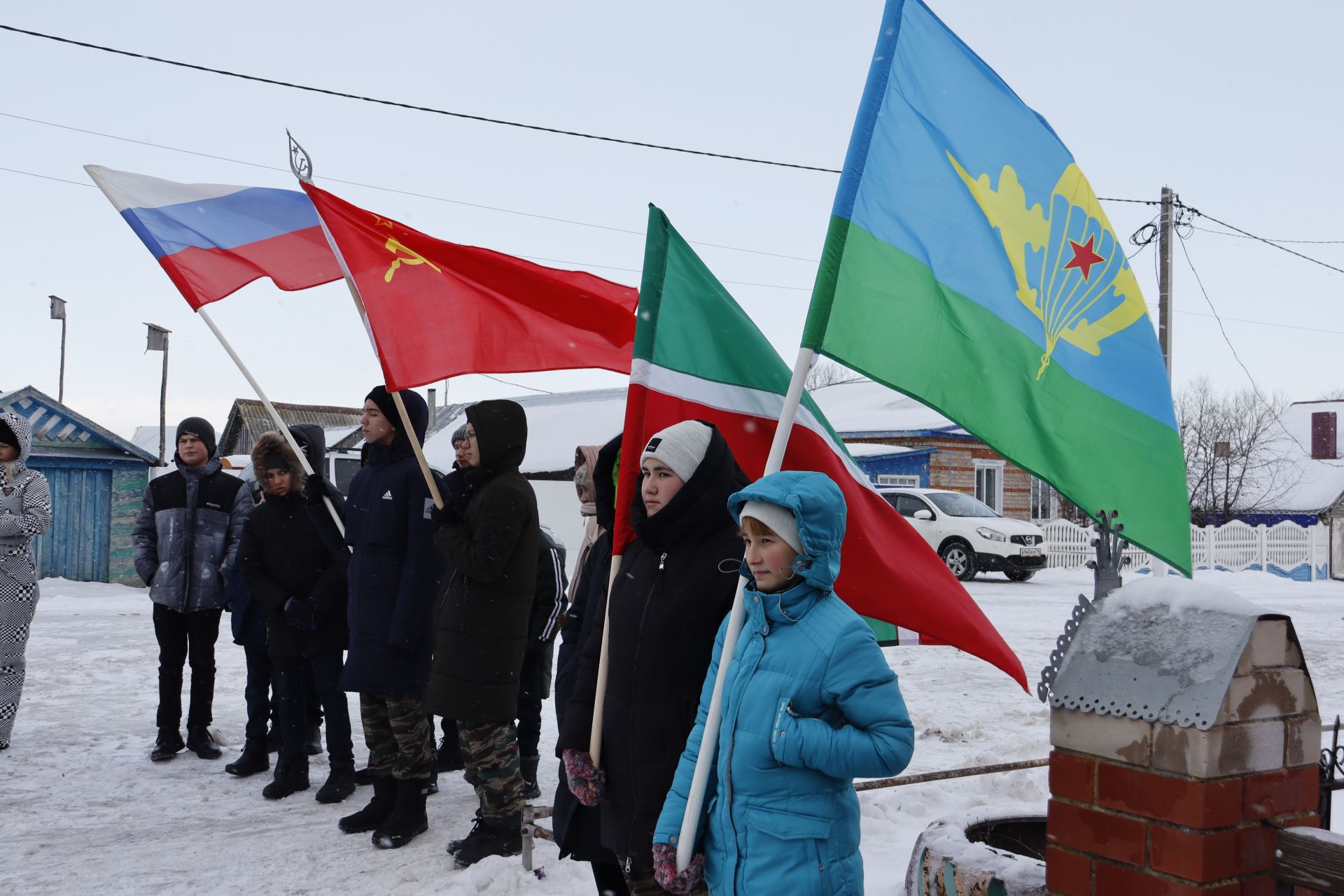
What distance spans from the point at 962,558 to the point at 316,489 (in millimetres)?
15708

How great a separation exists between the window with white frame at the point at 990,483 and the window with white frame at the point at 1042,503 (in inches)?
146

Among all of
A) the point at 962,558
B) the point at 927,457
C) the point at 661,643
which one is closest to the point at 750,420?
Answer: the point at 661,643

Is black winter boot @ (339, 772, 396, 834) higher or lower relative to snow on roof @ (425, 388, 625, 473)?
lower

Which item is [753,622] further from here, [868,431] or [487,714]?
[868,431]

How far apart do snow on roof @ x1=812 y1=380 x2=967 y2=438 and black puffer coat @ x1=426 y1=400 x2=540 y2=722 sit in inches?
878

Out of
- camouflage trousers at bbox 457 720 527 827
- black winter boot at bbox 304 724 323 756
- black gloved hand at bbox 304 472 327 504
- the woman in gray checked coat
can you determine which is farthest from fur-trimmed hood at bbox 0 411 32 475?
camouflage trousers at bbox 457 720 527 827

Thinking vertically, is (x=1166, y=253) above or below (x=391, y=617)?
above

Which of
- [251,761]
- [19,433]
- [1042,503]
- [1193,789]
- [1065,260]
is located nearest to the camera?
[1193,789]

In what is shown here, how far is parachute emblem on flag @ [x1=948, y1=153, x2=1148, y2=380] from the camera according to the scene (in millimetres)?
2734

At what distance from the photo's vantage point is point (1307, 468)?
133ft

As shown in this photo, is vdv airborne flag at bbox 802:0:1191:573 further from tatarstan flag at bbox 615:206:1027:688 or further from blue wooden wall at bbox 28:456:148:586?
blue wooden wall at bbox 28:456:148:586

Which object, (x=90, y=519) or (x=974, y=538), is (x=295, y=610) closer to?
(x=90, y=519)

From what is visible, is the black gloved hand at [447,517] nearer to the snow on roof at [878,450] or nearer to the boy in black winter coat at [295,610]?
the boy in black winter coat at [295,610]

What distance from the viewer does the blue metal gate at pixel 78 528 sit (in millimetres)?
16578
